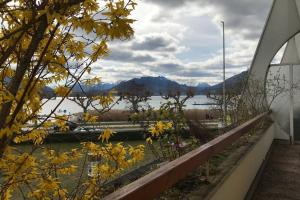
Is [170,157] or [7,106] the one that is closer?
[7,106]

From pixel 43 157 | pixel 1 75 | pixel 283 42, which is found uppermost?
pixel 283 42

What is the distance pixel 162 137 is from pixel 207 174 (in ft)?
5.41

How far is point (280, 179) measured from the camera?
876 cm

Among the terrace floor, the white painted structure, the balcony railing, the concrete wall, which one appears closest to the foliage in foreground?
the balcony railing

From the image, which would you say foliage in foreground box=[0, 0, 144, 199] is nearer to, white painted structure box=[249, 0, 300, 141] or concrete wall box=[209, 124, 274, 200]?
concrete wall box=[209, 124, 274, 200]

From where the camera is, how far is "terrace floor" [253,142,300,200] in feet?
24.1

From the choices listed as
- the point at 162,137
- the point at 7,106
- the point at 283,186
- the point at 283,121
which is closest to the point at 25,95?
the point at 7,106

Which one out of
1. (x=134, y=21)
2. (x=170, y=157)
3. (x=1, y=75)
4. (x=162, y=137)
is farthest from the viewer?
(x=162, y=137)

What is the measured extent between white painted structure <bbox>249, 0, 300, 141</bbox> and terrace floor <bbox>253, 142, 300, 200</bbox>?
223 inches

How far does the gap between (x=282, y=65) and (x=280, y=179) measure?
1092 cm

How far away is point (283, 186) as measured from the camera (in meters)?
8.07

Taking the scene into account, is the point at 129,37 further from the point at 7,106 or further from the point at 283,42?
the point at 283,42

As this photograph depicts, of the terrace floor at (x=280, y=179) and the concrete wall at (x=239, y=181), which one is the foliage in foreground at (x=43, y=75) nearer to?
the concrete wall at (x=239, y=181)

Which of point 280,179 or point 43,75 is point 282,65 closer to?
point 280,179
